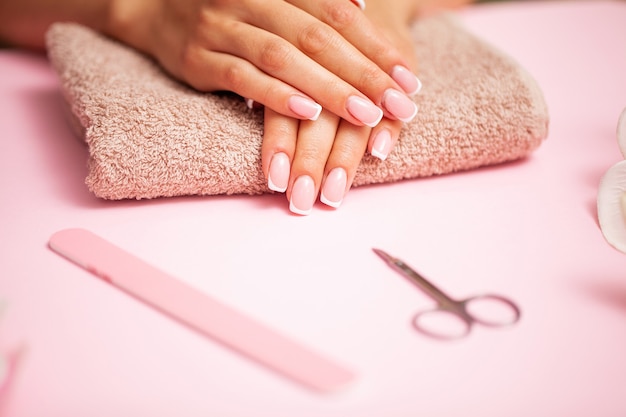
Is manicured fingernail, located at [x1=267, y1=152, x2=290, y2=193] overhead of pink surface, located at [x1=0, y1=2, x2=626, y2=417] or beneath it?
overhead

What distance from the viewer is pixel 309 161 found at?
723 millimetres

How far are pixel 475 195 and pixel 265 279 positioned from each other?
304 millimetres

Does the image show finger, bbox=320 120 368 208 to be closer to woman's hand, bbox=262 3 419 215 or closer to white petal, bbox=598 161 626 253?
woman's hand, bbox=262 3 419 215

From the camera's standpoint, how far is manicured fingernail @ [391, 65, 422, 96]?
770 millimetres

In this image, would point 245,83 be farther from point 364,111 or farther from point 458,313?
point 458,313

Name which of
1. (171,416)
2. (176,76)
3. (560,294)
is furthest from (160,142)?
(560,294)

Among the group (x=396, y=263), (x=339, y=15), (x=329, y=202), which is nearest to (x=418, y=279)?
(x=396, y=263)

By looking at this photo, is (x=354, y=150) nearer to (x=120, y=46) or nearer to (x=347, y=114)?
(x=347, y=114)

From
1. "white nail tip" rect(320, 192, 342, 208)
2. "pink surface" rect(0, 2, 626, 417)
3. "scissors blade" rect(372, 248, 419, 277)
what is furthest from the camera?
"white nail tip" rect(320, 192, 342, 208)

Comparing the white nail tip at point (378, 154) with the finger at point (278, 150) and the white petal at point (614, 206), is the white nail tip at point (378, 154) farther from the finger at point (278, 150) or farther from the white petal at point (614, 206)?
the white petal at point (614, 206)

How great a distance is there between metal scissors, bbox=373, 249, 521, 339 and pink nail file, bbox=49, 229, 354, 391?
10cm

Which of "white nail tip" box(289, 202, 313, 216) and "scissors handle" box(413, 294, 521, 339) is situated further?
"white nail tip" box(289, 202, 313, 216)

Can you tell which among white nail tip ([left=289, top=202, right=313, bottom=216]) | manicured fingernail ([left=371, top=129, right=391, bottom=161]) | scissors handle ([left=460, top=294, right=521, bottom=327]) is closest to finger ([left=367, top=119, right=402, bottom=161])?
manicured fingernail ([left=371, top=129, right=391, bottom=161])

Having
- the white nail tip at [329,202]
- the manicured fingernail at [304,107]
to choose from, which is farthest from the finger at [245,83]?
the white nail tip at [329,202]
